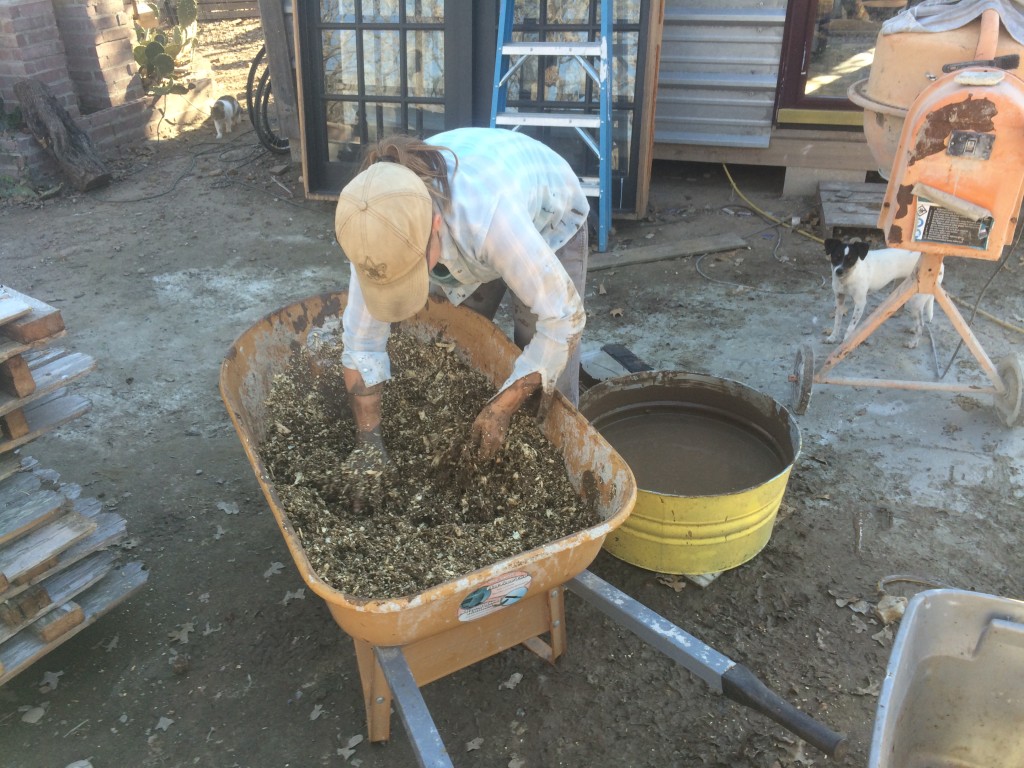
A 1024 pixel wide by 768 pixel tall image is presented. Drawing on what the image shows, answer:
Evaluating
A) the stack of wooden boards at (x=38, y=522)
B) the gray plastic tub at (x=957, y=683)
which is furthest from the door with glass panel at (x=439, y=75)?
the gray plastic tub at (x=957, y=683)

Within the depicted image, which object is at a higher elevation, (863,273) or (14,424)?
(14,424)

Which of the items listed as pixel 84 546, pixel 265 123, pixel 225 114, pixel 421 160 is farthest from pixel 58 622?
pixel 225 114

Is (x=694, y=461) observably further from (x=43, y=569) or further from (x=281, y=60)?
(x=281, y=60)

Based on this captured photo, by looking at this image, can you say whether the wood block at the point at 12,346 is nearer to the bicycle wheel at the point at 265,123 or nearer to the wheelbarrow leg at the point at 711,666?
the wheelbarrow leg at the point at 711,666

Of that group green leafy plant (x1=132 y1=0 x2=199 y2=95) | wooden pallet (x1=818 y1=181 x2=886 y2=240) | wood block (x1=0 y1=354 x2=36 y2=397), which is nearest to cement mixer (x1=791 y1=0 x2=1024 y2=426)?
wooden pallet (x1=818 y1=181 x2=886 y2=240)

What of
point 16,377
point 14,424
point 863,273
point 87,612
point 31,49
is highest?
point 31,49

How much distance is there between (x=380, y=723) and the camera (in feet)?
7.18

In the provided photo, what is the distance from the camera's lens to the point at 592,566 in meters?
2.92

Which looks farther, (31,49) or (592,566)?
(31,49)

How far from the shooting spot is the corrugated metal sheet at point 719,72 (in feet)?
18.7

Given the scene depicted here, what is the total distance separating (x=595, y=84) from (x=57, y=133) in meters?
4.25

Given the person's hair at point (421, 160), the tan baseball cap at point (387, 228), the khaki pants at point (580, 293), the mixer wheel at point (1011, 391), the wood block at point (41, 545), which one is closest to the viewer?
the tan baseball cap at point (387, 228)

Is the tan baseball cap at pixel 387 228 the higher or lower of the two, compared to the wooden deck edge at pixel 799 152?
higher

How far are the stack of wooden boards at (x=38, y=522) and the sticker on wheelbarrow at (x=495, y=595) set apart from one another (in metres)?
1.27
